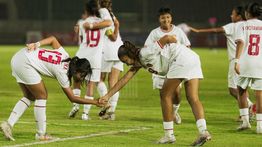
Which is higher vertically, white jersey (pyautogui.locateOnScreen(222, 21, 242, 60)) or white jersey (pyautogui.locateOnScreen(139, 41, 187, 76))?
white jersey (pyautogui.locateOnScreen(139, 41, 187, 76))

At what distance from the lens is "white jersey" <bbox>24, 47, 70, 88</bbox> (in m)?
11.9

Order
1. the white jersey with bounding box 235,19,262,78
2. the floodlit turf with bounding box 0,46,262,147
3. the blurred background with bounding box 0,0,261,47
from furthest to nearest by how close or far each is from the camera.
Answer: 1. the blurred background with bounding box 0,0,261,47
2. the white jersey with bounding box 235,19,262,78
3. the floodlit turf with bounding box 0,46,262,147

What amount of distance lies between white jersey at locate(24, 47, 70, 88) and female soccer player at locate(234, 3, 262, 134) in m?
3.18

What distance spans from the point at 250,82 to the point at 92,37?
3590 mm

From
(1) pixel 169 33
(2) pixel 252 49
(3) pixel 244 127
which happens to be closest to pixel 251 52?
(2) pixel 252 49

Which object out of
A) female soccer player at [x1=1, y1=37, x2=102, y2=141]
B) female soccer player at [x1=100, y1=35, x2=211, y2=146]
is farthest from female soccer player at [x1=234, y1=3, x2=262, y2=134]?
female soccer player at [x1=1, y1=37, x2=102, y2=141]

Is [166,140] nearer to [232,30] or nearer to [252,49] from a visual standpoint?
[252,49]

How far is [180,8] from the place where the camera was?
6206 centimetres

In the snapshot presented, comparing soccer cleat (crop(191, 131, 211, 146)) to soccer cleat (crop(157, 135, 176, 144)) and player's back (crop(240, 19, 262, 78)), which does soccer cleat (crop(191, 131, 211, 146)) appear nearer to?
soccer cleat (crop(157, 135, 176, 144))

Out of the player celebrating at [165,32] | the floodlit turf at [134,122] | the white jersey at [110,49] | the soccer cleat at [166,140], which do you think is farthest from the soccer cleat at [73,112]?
the soccer cleat at [166,140]

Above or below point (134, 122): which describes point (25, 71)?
above

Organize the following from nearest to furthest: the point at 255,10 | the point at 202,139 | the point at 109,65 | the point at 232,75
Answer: the point at 202,139
the point at 255,10
the point at 232,75
the point at 109,65

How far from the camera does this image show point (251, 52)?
1380 cm

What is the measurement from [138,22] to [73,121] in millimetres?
47843
